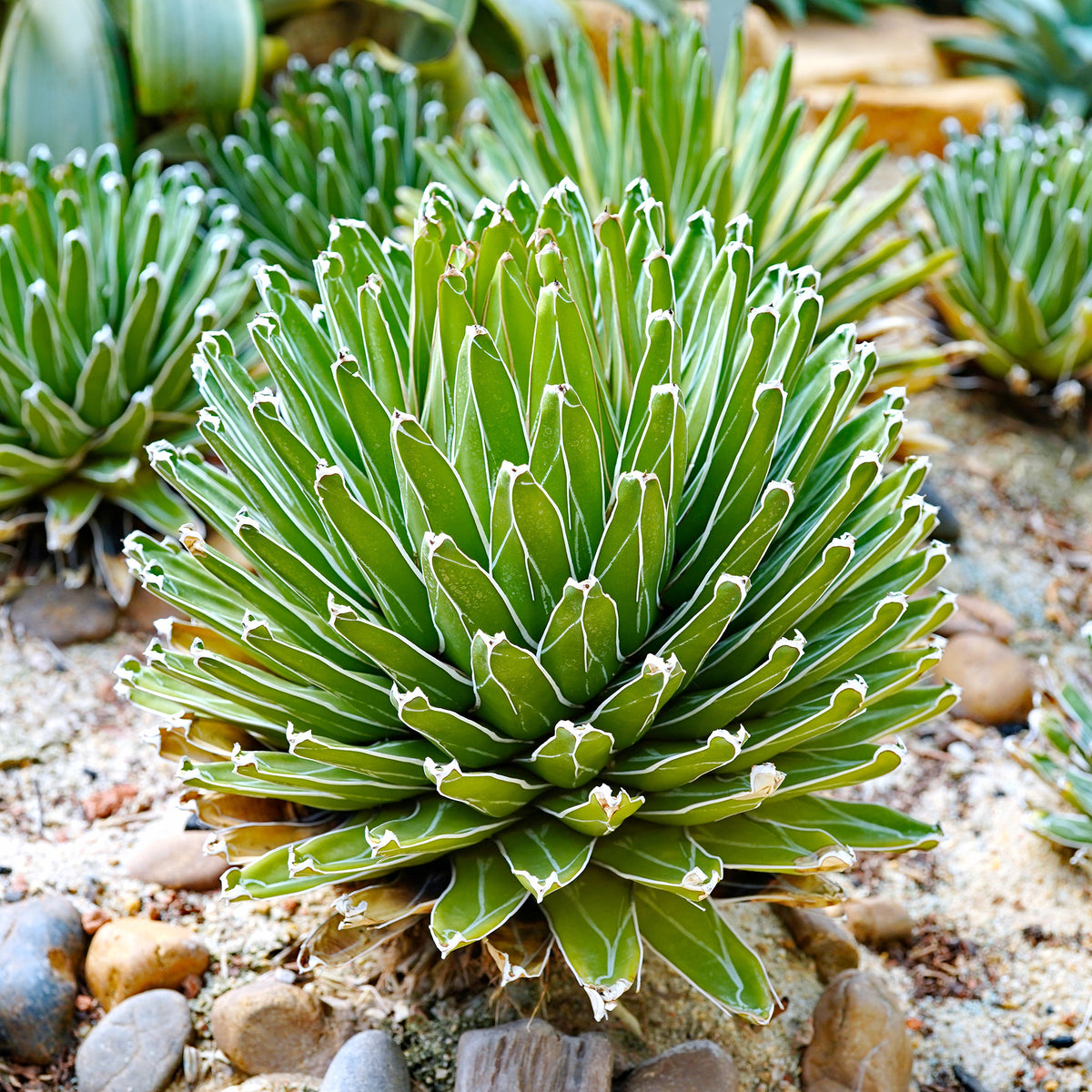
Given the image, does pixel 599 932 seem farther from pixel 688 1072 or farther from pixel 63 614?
pixel 63 614

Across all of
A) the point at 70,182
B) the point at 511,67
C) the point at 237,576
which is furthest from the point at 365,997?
the point at 511,67

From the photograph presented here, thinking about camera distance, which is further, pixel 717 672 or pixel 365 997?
pixel 365 997

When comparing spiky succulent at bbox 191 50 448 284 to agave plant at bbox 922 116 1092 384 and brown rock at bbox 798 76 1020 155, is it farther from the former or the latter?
brown rock at bbox 798 76 1020 155

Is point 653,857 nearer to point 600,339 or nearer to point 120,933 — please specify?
point 600,339

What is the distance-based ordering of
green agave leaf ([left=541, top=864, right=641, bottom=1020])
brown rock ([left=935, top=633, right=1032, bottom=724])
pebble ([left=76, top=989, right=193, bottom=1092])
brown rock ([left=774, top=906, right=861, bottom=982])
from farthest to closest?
brown rock ([left=935, top=633, right=1032, bottom=724])
brown rock ([left=774, top=906, right=861, bottom=982])
pebble ([left=76, top=989, right=193, bottom=1092])
green agave leaf ([left=541, top=864, right=641, bottom=1020])

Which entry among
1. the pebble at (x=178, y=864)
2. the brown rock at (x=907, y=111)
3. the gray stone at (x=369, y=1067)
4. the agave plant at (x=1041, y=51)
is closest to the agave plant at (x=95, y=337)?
the pebble at (x=178, y=864)

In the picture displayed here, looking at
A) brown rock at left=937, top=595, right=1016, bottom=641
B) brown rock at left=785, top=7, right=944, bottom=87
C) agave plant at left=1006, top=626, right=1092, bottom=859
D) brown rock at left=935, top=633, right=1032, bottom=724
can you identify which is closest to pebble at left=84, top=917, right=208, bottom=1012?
agave plant at left=1006, top=626, right=1092, bottom=859
